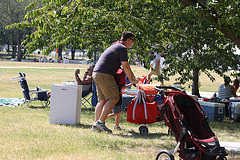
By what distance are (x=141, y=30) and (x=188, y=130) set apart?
4.68 meters

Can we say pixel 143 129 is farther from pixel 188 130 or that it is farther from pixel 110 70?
pixel 188 130

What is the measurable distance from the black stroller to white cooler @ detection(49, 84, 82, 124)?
3.39m

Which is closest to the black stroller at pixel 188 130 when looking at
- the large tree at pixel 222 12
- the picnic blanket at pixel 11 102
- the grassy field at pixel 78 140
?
the grassy field at pixel 78 140

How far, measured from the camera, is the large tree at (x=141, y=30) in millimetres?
8625

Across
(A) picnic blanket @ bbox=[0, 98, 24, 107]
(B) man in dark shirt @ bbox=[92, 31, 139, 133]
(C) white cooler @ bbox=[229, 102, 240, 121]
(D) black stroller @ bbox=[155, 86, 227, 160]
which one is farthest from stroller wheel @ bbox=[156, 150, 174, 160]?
(A) picnic blanket @ bbox=[0, 98, 24, 107]

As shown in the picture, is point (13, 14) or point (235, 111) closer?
point (235, 111)

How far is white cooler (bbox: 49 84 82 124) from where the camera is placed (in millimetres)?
8883

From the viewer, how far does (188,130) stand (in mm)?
5402

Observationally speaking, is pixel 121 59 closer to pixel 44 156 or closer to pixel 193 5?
pixel 193 5

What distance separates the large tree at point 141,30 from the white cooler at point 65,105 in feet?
3.58

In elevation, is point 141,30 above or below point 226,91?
above

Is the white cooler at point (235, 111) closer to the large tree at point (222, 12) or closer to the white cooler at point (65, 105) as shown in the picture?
the large tree at point (222, 12)

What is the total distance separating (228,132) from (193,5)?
134 inches

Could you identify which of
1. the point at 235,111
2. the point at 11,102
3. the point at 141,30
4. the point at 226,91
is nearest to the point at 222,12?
the point at 141,30
